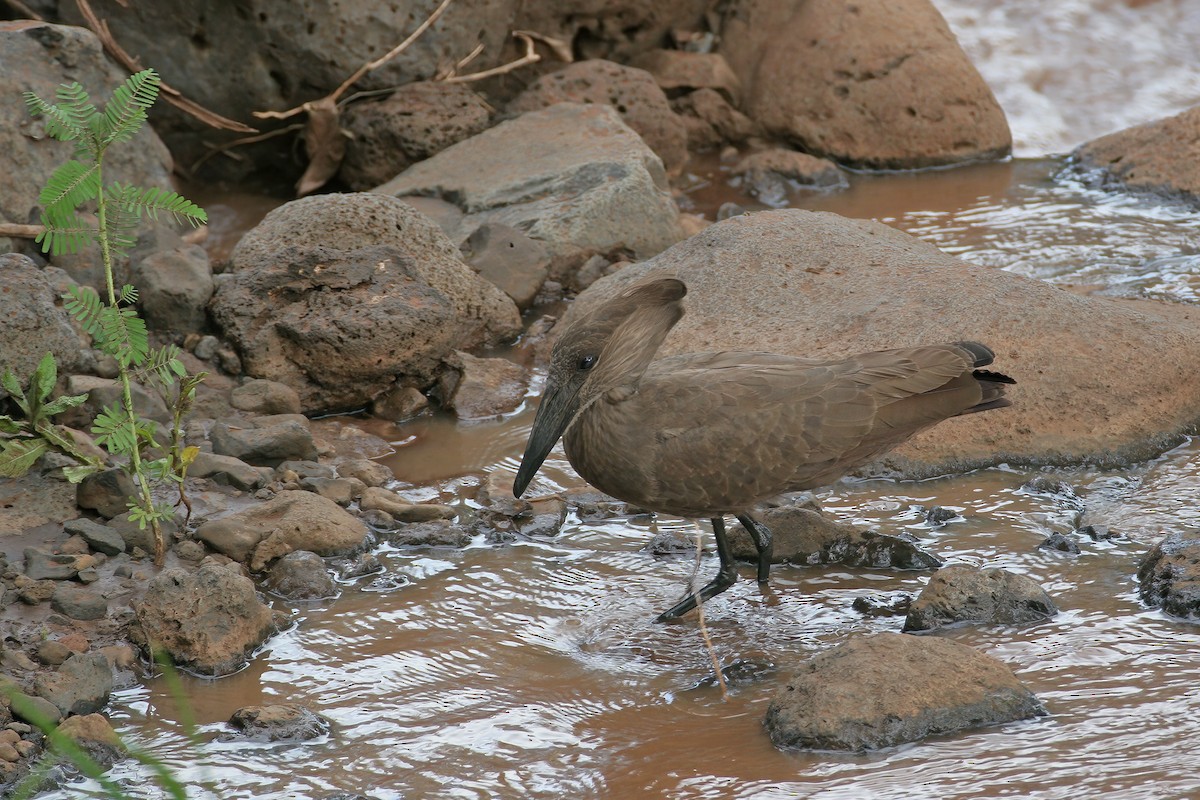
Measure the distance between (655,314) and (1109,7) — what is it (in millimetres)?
10383

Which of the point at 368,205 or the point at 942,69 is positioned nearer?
the point at 368,205

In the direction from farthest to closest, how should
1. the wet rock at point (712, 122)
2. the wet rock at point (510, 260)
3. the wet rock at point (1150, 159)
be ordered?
the wet rock at point (712, 122) → the wet rock at point (1150, 159) → the wet rock at point (510, 260)

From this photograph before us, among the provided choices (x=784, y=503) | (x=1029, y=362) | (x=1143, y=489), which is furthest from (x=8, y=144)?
(x=1143, y=489)

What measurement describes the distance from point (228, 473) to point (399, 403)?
4.25 ft

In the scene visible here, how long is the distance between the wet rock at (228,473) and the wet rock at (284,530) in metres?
0.22

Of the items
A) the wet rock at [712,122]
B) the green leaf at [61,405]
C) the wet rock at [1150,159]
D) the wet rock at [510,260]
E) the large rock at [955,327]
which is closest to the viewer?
the green leaf at [61,405]

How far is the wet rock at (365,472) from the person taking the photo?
20.1 ft

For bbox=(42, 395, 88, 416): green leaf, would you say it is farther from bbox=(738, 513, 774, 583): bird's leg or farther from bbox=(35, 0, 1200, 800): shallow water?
bbox=(738, 513, 774, 583): bird's leg

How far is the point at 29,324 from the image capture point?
5633 millimetres

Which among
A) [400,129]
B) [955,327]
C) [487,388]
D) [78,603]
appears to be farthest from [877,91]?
[78,603]

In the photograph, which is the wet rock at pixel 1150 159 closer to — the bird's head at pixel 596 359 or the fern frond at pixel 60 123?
the bird's head at pixel 596 359

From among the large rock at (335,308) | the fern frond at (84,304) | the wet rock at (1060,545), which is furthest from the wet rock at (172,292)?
the wet rock at (1060,545)

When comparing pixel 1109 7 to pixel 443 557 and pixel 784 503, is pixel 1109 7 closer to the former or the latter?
pixel 784 503

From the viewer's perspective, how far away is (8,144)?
710cm
